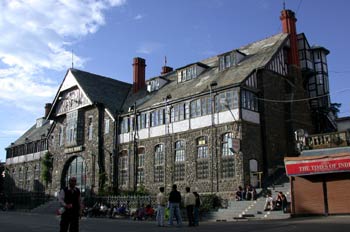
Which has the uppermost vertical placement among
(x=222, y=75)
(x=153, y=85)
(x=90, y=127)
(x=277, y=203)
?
(x=153, y=85)

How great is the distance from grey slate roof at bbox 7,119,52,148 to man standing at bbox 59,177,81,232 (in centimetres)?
3813

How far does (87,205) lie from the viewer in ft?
106

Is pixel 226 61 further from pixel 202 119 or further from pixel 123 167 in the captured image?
pixel 123 167

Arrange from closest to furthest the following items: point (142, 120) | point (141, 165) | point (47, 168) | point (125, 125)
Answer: point (141, 165)
point (142, 120)
point (125, 125)
point (47, 168)

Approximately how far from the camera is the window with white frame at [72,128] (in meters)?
38.2

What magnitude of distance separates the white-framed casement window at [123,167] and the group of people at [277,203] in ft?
50.2

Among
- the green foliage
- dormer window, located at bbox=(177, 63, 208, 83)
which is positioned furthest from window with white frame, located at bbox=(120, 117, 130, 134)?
the green foliage

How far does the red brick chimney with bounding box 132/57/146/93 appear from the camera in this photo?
40.1 meters

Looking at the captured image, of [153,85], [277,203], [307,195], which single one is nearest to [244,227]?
[307,195]

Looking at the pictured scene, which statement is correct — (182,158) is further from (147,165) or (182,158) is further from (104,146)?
(104,146)

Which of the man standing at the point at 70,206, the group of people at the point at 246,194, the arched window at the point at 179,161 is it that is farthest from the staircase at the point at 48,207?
the man standing at the point at 70,206

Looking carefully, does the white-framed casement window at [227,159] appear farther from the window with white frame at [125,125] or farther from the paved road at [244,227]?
the window with white frame at [125,125]

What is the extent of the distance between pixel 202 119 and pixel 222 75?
12.6 feet

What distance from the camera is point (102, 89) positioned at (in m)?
38.7
